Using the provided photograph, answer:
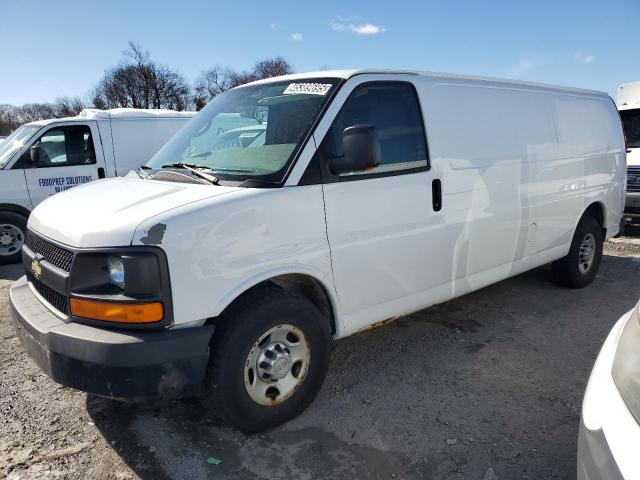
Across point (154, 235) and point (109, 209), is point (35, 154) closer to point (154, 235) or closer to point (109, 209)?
point (109, 209)

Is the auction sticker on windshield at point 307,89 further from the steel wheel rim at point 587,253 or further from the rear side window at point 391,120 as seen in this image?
the steel wheel rim at point 587,253

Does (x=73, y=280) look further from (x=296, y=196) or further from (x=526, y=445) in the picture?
(x=526, y=445)

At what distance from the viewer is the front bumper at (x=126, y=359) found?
93.4 inches

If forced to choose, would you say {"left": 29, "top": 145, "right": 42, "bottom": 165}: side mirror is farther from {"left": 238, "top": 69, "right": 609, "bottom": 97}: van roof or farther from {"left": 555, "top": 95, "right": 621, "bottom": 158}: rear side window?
{"left": 555, "top": 95, "right": 621, "bottom": 158}: rear side window

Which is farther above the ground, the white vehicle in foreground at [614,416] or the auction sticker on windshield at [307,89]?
the auction sticker on windshield at [307,89]

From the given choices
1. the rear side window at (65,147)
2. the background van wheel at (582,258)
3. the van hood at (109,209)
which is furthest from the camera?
the rear side window at (65,147)

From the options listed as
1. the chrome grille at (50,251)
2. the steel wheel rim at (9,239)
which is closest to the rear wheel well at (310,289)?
the chrome grille at (50,251)

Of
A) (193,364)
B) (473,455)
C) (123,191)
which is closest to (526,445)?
(473,455)

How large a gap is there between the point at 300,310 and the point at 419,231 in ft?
3.81

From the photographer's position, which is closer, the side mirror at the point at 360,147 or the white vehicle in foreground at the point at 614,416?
the white vehicle in foreground at the point at 614,416

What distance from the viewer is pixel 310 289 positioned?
3188mm

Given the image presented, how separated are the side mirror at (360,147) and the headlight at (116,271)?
1397mm

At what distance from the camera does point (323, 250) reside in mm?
2994

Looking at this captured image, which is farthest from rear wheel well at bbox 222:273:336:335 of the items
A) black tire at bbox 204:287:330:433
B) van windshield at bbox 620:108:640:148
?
van windshield at bbox 620:108:640:148
